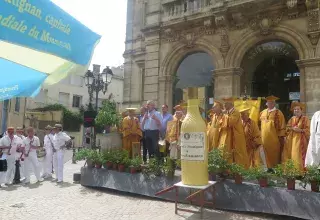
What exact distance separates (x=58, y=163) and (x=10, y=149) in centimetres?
148

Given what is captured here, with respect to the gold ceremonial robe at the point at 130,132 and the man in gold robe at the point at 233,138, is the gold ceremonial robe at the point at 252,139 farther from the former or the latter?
the gold ceremonial robe at the point at 130,132

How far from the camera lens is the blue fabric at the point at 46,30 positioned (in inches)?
80.9

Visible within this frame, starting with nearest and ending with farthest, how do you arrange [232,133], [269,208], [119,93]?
[269,208]
[232,133]
[119,93]

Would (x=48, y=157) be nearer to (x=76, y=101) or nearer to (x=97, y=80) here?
(x=97, y=80)

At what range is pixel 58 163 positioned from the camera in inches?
384

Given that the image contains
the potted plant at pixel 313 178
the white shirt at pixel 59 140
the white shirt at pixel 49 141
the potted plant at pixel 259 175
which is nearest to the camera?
the potted plant at pixel 313 178

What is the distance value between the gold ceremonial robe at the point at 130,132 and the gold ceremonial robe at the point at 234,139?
2.65 metres

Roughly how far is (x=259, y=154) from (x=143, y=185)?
116 inches

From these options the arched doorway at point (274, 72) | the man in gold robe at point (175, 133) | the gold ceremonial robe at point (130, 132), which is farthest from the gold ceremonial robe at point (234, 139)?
the arched doorway at point (274, 72)

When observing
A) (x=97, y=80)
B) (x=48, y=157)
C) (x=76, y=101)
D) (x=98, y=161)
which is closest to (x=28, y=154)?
(x=48, y=157)

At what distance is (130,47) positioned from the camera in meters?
18.3

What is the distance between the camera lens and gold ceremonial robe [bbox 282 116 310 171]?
7.19 m

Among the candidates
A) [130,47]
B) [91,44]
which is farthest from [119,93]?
[91,44]

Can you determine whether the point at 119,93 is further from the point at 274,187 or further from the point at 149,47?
the point at 274,187
